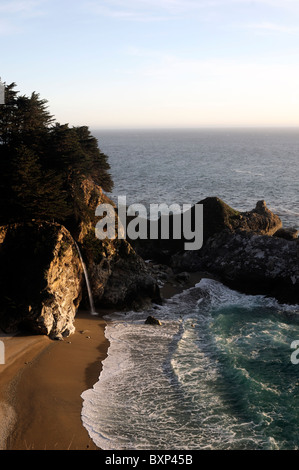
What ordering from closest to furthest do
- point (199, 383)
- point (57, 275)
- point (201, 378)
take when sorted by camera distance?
1. point (199, 383)
2. point (201, 378)
3. point (57, 275)

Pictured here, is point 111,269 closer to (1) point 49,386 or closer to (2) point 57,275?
(2) point 57,275

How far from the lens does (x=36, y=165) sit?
82.6ft

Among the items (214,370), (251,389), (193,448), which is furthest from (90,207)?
(193,448)

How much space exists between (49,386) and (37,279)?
6515 millimetres

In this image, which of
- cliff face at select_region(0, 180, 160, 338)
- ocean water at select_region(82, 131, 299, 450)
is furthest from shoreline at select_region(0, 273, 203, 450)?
cliff face at select_region(0, 180, 160, 338)

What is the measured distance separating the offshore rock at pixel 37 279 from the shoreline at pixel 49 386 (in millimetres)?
961

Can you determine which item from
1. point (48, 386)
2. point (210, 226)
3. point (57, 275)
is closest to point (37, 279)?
point (57, 275)

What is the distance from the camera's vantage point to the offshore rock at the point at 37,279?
22672 mm

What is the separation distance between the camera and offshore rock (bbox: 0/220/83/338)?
22672 millimetres

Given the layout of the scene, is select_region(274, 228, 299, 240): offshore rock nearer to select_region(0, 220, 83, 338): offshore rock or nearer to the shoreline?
the shoreline

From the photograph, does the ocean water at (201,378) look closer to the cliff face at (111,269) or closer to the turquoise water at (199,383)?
the turquoise water at (199,383)

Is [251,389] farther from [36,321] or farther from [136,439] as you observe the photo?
[36,321]

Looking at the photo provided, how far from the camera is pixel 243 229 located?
3675 centimetres

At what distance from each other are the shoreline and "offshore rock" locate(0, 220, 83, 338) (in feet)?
3.15
